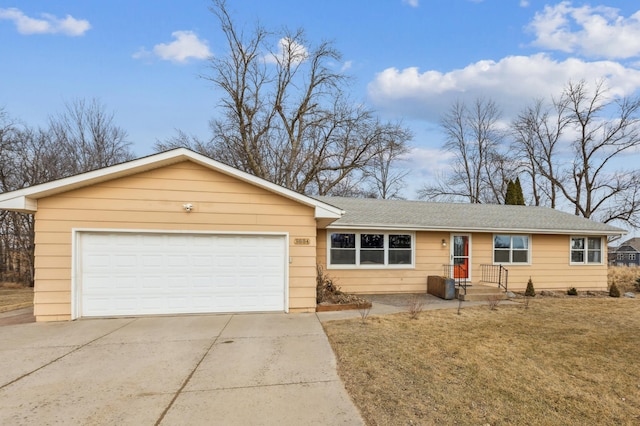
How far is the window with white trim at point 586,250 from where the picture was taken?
1295 centimetres

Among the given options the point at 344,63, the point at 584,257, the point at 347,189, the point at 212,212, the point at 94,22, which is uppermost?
the point at 344,63

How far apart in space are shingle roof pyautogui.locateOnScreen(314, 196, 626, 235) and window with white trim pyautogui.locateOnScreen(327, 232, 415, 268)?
21.9 inches

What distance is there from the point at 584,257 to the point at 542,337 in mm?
9113

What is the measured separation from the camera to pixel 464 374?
14.5 feet

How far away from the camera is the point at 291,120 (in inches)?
948

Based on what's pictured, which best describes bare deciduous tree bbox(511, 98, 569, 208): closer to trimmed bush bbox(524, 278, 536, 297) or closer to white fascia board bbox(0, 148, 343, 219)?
trimmed bush bbox(524, 278, 536, 297)

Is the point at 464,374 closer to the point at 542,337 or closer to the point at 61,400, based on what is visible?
the point at 542,337

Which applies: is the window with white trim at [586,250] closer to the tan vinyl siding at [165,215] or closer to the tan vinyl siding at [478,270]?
the tan vinyl siding at [478,270]

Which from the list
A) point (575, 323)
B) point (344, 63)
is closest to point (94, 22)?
point (344, 63)

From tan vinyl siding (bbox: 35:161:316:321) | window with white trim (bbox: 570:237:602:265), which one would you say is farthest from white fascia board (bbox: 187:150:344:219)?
window with white trim (bbox: 570:237:602:265)

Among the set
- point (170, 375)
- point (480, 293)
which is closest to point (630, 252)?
point (480, 293)

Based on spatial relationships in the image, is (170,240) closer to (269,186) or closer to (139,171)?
(139,171)

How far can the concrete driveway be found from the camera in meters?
3.36

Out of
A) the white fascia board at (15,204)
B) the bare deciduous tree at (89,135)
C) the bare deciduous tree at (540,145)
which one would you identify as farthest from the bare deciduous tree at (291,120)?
the white fascia board at (15,204)
